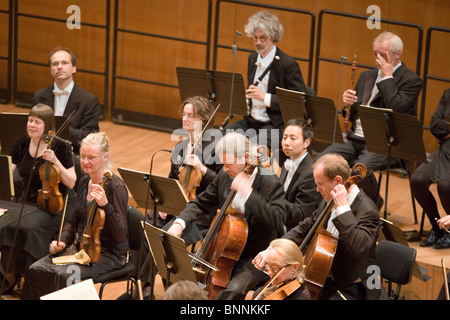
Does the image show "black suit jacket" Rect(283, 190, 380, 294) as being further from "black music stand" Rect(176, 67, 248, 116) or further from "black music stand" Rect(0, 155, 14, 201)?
"black music stand" Rect(0, 155, 14, 201)

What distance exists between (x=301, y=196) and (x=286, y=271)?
1305 mm

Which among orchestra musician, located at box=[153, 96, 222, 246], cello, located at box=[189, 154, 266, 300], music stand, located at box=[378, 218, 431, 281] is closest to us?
cello, located at box=[189, 154, 266, 300]

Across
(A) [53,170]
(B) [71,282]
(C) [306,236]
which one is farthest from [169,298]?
(A) [53,170]

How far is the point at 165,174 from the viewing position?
708 centimetres

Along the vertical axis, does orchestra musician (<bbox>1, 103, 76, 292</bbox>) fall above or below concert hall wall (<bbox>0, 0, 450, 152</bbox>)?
below

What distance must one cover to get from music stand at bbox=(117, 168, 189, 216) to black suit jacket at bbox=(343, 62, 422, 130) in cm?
204

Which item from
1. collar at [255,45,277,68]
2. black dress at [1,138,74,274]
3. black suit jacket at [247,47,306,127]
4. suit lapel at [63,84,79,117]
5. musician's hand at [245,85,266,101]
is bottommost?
black dress at [1,138,74,274]

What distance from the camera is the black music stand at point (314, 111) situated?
5.93 m

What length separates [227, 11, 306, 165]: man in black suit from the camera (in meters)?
6.52

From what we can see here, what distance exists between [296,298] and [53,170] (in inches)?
92.5

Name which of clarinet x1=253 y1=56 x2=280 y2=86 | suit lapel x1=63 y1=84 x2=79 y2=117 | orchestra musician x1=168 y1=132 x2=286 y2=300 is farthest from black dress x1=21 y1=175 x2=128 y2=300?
clarinet x1=253 y1=56 x2=280 y2=86

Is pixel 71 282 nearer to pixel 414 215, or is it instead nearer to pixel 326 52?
pixel 414 215

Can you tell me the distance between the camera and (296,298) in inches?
151

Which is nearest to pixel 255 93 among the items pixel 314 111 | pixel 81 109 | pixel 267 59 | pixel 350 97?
pixel 267 59
